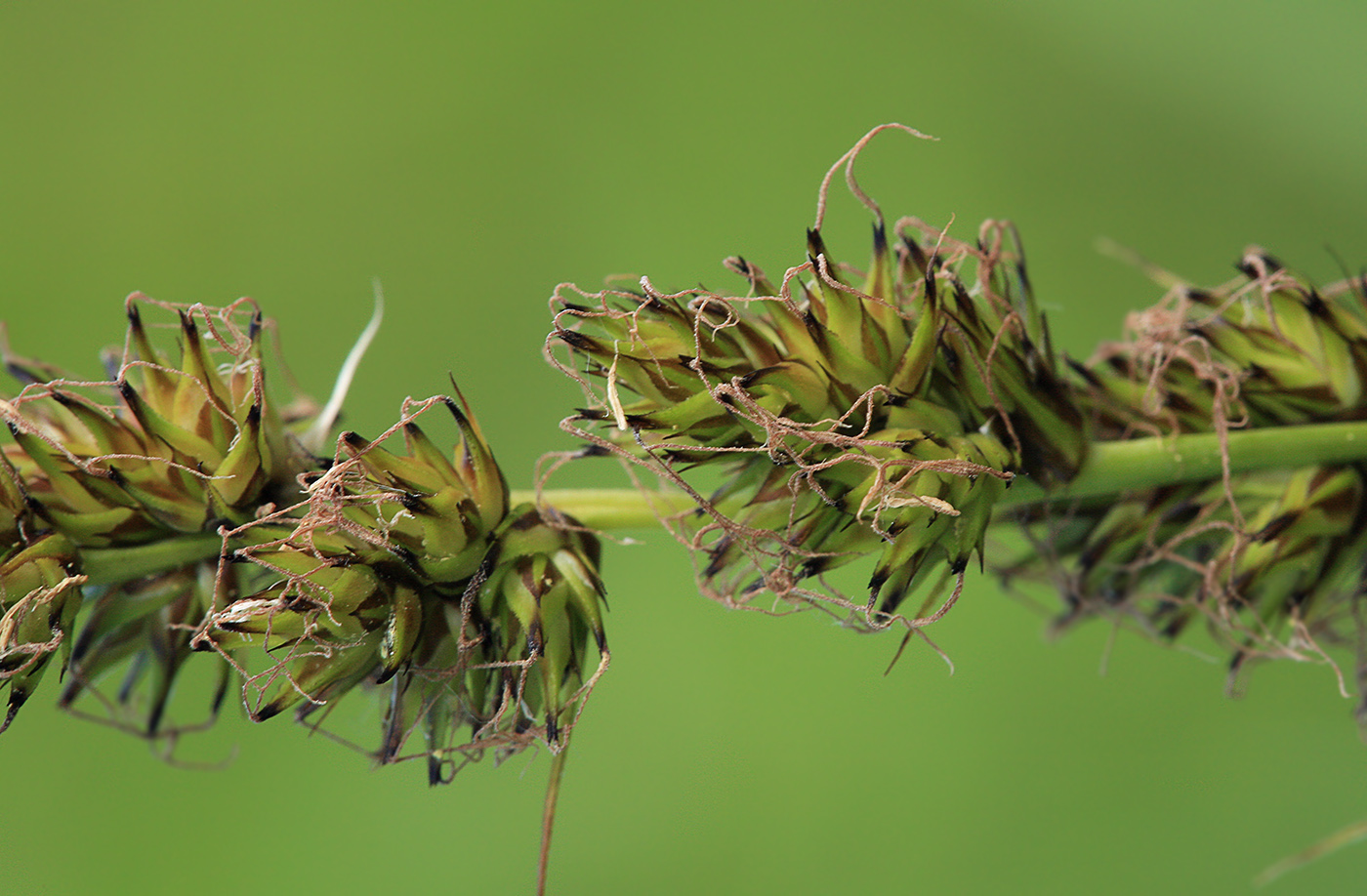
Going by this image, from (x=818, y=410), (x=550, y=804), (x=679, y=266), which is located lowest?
(x=550, y=804)

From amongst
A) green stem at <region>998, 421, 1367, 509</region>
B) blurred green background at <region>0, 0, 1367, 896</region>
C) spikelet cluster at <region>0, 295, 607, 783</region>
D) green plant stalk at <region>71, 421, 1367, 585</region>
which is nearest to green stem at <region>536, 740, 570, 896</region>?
spikelet cluster at <region>0, 295, 607, 783</region>

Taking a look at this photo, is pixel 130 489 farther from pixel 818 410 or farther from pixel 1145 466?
pixel 1145 466

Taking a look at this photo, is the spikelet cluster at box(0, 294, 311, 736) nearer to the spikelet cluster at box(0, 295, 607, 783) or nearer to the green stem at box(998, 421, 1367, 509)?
the spikelet cluster at box(0, 295, 607, 783)

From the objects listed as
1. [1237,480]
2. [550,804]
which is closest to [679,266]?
[1237,480]

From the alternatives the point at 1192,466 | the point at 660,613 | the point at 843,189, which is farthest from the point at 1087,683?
the point at 1192,466

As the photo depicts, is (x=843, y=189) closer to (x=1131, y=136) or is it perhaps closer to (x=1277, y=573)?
(x=1131, y=136)

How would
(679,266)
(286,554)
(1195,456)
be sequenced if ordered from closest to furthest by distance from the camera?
1. (286,554)
2. (1195,456)
3. (679,266)

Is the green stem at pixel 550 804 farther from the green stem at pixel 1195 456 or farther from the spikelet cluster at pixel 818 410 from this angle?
the green stem at pixel 1195 456
